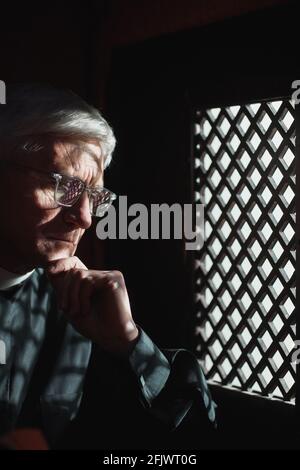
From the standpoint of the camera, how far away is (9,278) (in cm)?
160

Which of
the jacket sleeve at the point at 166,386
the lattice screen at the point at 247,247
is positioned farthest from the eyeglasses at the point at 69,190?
the lattice screen at the point at 247,247

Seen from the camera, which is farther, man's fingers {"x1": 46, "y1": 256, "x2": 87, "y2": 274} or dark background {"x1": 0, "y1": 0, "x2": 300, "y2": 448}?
dark background {"x1": 0, "y1": 0, "x2": 300, "y2": 448}

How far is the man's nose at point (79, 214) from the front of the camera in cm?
154

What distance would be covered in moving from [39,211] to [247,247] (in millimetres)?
754

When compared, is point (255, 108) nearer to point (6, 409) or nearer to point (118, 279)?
point (118, 279)

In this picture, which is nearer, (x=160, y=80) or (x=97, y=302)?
(x=97, y=302)

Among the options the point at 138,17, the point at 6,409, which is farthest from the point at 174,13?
the point at 6,409

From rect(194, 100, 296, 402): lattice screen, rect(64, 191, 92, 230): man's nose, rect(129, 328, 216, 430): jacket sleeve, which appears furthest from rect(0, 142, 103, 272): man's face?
rect(194, 100, 296, 402): lattice screen

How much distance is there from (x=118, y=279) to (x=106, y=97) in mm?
945

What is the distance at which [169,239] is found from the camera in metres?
2.18

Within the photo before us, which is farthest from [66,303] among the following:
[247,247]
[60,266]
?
[247,247]

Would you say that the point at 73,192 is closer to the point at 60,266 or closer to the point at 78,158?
the point at 78,158

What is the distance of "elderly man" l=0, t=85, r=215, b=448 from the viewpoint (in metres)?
1.51

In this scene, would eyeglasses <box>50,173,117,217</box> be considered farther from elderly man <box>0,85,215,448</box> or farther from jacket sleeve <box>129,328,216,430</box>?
jacket sleeve <box>129,328,216,430</box>
